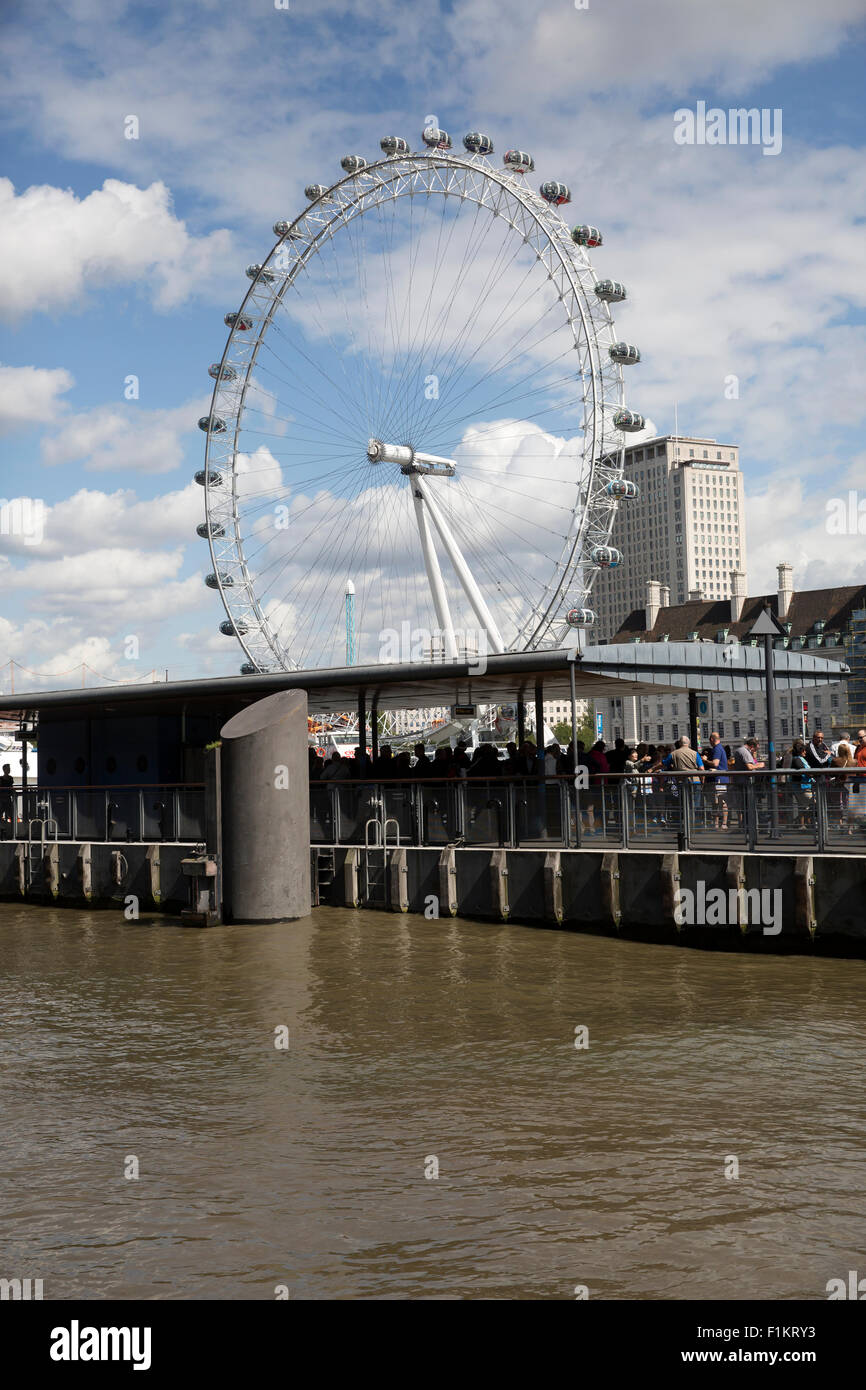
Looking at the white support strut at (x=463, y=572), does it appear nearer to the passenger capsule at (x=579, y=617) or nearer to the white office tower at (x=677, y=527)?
the passenger capsule at (x=579, y=617)

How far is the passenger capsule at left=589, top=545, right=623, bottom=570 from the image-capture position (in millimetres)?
39281

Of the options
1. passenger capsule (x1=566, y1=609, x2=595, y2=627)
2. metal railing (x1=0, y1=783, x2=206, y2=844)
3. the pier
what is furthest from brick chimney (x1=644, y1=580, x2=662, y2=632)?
metal railing (x1=0, y1=783, x2=206, y2=844)

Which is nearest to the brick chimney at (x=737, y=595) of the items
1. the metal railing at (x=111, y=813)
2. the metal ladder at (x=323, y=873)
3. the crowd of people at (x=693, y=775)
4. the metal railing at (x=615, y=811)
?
the crowd of people at (x=693, y=775)

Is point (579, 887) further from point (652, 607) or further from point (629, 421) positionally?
point (652, 607)

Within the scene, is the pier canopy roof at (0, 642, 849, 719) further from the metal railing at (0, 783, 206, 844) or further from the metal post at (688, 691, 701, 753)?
the metal railing at (0, 783, 206, 844)

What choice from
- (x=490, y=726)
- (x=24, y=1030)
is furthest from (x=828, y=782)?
(x=490, y=726)

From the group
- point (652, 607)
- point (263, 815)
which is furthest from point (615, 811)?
point (652, 607)

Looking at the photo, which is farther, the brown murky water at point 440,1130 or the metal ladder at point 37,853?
the metal ladder at point 37,853

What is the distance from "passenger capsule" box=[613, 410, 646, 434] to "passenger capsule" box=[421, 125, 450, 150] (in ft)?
34.2

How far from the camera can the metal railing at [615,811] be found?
18.4 meters

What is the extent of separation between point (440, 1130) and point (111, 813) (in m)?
19.5

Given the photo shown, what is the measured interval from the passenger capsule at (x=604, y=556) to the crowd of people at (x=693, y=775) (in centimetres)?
1305

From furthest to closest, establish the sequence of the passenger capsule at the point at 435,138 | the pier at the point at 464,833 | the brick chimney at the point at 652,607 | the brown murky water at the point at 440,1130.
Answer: the brick chimney at the point at 652,607
the passenger capsule at the point at 435,138
the pier at the point at 464,833
the brown murky water at the point at 440,1130
